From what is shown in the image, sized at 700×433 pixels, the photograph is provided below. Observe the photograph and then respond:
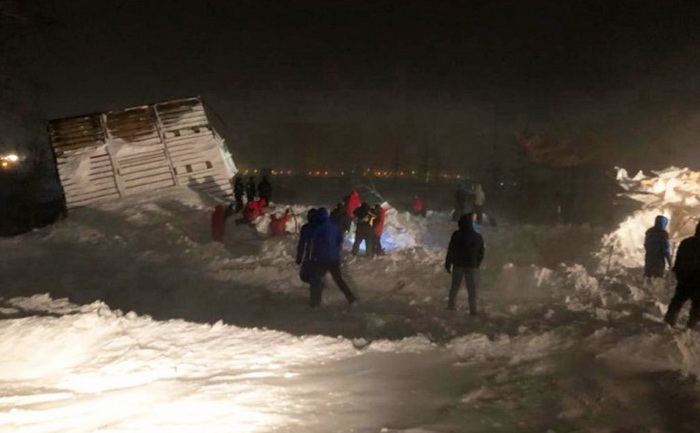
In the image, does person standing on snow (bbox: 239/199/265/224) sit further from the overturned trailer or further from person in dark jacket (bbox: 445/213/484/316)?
person in dark jacket (bbox: 445/213/484/316)

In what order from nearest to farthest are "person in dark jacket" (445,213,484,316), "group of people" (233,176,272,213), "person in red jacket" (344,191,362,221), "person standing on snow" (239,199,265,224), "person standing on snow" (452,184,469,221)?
"person in dark jacket" (445,213,484,316) → "person in red jacket" (344,191,362,221) → "person standing on snow" (239,199,265,224) → "group of people" (233,176,272,213) → "person standing on snow" (452,184,469,221)

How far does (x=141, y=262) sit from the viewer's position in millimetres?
15344

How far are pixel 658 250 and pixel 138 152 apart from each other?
16.4 meters

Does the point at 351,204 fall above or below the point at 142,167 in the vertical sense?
below

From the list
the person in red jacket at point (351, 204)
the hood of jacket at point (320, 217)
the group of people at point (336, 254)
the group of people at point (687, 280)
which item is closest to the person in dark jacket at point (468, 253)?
the group of people at point (336, 254)

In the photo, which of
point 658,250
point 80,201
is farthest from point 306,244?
point 80,201

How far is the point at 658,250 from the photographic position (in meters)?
12.2

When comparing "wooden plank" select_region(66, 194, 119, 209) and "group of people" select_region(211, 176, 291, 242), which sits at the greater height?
"wooden plank" select_region(66, 194, 119, 209)

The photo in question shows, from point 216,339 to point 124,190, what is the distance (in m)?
15.9

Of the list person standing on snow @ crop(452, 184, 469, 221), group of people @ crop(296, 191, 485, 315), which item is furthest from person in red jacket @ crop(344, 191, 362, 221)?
group of people @ crop(296, 191, 485, 315)

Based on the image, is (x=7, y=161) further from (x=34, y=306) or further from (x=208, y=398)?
(x=208, y=398)

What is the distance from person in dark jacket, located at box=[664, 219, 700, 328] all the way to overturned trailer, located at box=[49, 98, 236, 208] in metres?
16.8

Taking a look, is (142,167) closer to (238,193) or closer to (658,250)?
(238,193)

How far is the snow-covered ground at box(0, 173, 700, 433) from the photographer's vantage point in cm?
498
